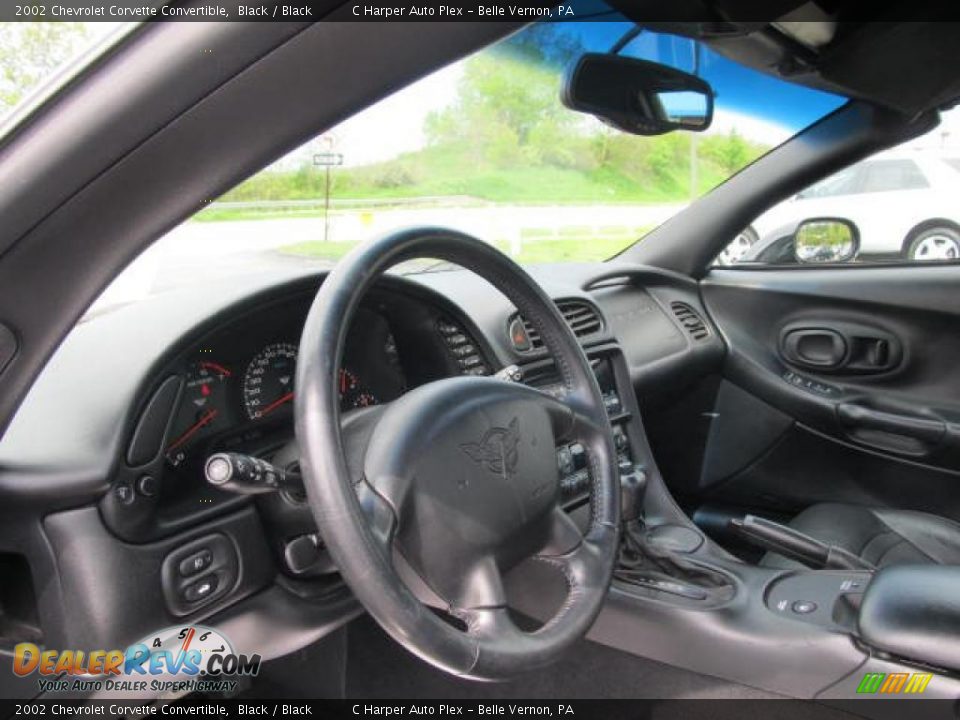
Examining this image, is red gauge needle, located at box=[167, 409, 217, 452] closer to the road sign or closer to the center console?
the road sign

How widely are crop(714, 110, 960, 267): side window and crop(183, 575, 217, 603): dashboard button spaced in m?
2.20

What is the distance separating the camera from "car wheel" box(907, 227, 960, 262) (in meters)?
2.75

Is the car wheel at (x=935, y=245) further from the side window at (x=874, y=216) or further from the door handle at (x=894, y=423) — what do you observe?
the door handle at (x=894, y=423)

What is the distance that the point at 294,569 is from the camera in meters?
1.59

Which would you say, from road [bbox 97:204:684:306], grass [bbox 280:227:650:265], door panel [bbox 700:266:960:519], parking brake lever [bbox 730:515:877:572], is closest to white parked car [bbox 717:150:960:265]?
door panel [bbox 700:266:960:519]

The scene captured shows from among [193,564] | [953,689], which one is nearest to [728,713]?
[953,689]

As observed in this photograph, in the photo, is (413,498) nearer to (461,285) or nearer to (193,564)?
(193,564)

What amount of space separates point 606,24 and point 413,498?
4.20 ft

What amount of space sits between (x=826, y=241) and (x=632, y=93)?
133 centimetres

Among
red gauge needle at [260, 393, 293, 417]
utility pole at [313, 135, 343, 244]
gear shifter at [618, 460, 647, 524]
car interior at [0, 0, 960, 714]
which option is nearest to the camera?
car interior at [0, 0, 960, 714]

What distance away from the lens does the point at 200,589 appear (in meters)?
1.50

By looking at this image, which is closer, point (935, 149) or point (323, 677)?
point (323, 677)

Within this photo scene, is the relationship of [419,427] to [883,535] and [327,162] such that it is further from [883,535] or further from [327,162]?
[883,535]

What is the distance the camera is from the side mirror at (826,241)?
2.94 m
